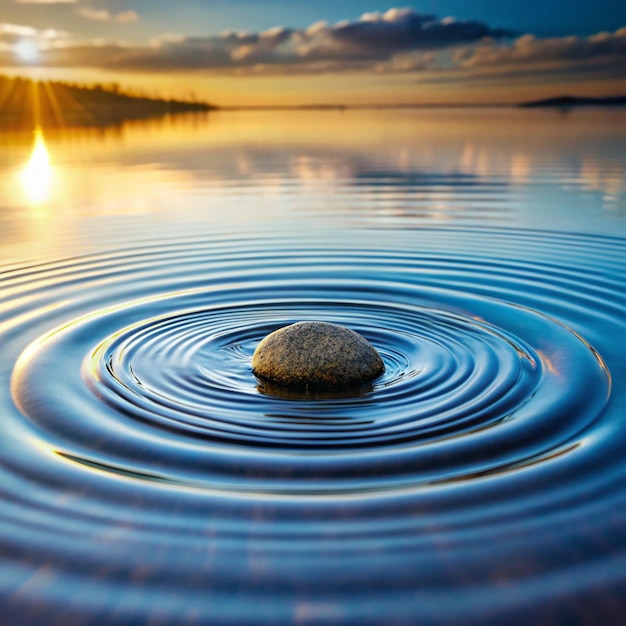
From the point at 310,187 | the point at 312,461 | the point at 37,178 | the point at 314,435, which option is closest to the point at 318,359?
the point at 314,435

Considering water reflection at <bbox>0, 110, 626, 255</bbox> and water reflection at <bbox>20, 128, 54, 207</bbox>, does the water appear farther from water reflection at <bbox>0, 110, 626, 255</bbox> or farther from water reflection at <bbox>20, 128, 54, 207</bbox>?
water reflection at <bbox>20, 128, 54, 207</bbox>

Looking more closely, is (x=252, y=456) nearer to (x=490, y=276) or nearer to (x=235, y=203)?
(x=490, y=276)

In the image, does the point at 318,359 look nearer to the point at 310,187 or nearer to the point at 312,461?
the point at 312,461

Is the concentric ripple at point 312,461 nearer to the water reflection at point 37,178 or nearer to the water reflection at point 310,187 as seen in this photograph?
the water reflection at point 310,187

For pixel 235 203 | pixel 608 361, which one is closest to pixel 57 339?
pixel 608 361

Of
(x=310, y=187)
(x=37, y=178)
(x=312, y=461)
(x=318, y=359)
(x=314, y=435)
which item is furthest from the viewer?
(x=37, y=178)

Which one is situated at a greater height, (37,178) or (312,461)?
(37,178)
